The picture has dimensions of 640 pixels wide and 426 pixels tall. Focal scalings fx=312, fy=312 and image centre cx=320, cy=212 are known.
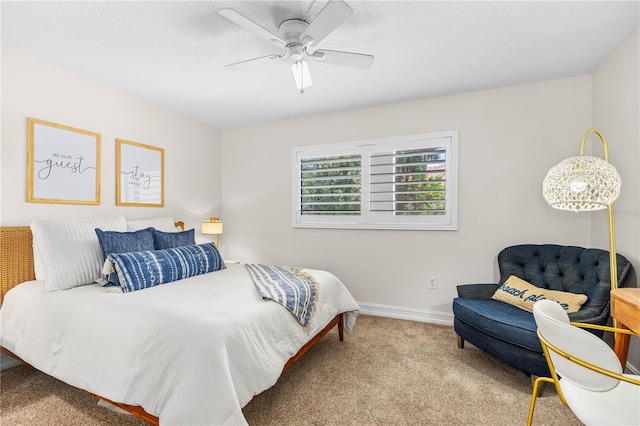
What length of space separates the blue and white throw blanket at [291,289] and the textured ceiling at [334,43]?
5.74ft

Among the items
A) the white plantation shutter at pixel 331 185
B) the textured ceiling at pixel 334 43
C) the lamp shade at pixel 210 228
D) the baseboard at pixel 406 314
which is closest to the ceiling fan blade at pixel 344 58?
the textured ceiling at pixel 334 43

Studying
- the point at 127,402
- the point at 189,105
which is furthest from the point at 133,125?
the point at 127,402

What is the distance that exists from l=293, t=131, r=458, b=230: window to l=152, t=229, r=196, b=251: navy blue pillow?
1.40 meters

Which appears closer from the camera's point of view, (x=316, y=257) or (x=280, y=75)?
(x=280, y=75)

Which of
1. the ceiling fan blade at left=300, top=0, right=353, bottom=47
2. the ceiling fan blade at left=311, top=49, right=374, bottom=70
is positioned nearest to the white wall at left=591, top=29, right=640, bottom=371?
the ceiling fan blade at left=311, top=49, right=374, bottom=70

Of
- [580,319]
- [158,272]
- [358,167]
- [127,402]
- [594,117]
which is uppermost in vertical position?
[594,117]

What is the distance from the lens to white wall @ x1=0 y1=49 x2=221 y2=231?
7.82 feet

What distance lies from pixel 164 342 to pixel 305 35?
1865mm

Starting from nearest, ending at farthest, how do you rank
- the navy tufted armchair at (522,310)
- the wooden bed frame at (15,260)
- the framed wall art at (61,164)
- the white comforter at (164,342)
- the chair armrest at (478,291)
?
the white comforter at (164,342) → the navy tufted armchair at (522,310) → the wooden bed frame at (15,260) → the framed wall art at (61,164) → the chair armrest at (478,291)

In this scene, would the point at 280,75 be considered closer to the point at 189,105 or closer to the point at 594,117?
the point at 189,105

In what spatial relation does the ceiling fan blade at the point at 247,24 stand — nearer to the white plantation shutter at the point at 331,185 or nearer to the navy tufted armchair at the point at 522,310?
the white plantation shutter at the point at 331,185

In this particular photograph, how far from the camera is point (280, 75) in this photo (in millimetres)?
2822

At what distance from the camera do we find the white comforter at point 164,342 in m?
1.40

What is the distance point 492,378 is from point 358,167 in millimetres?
2411
